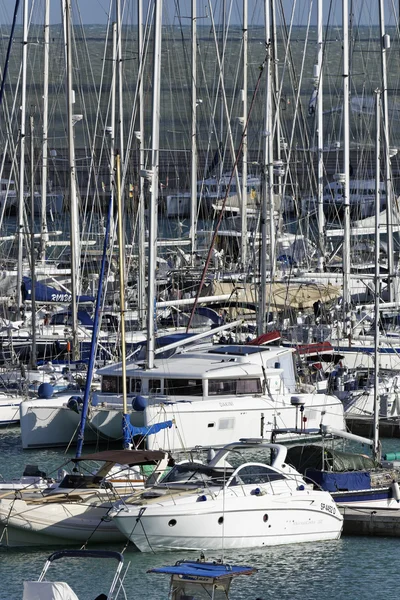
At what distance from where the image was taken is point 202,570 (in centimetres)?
1745

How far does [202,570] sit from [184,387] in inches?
548

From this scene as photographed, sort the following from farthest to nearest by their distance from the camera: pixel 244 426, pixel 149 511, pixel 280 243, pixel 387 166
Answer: pixel 280 243 < pixel 387 166 < pixel 244 426 < pixel 149 511

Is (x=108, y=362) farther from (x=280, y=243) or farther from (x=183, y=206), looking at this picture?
(x=183, y=206)

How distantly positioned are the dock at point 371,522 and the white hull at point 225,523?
3.66 feet

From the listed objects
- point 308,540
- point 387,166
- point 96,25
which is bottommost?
point 308,540

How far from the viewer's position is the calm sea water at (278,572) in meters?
21.1

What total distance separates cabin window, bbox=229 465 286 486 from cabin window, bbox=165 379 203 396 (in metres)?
7.93

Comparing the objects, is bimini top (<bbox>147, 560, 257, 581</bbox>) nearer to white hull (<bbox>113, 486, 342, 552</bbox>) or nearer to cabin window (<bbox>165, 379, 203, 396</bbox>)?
white hull (<bbox>113, 486, 342, 552</bbox>)

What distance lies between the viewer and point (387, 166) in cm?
4003

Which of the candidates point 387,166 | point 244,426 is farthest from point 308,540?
point 387,166

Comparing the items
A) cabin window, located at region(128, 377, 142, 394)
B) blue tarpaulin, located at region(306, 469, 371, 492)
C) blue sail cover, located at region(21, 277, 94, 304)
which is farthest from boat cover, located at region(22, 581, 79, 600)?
blue sail cover, located at region(21, 277, 94, 304)

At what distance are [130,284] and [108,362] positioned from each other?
9.61m

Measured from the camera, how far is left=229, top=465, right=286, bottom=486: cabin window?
75.4 feet

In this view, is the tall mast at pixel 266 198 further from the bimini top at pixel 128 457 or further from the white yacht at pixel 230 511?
the white yacht at pixel 230 511
